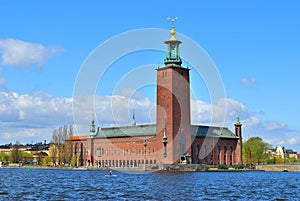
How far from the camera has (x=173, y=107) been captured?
317 ft

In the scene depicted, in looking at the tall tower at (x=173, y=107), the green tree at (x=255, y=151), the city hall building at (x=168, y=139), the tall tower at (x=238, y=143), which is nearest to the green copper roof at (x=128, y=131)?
the city hall building at (x=168, y=139)

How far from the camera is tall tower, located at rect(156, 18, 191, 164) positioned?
9662cm

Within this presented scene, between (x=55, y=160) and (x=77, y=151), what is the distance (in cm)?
681

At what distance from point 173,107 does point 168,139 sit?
19.1 feet

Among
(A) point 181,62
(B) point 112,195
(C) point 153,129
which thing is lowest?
(B) point 112,195

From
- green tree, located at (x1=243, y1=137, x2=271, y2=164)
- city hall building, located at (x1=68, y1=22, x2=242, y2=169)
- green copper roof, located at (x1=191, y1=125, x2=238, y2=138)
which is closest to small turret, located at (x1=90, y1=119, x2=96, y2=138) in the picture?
city hall building, located at (x1=68, y1=22, x2=242, y2=169)

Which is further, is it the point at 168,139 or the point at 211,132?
the point at 211,132

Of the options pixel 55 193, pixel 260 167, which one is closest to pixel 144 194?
pixel 55 193

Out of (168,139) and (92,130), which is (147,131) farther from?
(92,130)

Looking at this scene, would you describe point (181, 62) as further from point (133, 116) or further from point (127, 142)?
point (133, 116)

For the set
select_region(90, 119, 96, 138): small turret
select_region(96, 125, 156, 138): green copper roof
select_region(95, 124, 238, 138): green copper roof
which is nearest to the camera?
select_region(96, 125, 156, 138): green copper roof

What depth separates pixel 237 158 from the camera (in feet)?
383

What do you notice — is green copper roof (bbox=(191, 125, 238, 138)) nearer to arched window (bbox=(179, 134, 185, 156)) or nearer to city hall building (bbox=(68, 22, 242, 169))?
city hall building (bbox=(68, 22, 242, 169))

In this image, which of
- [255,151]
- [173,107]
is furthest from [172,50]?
[255,151]
